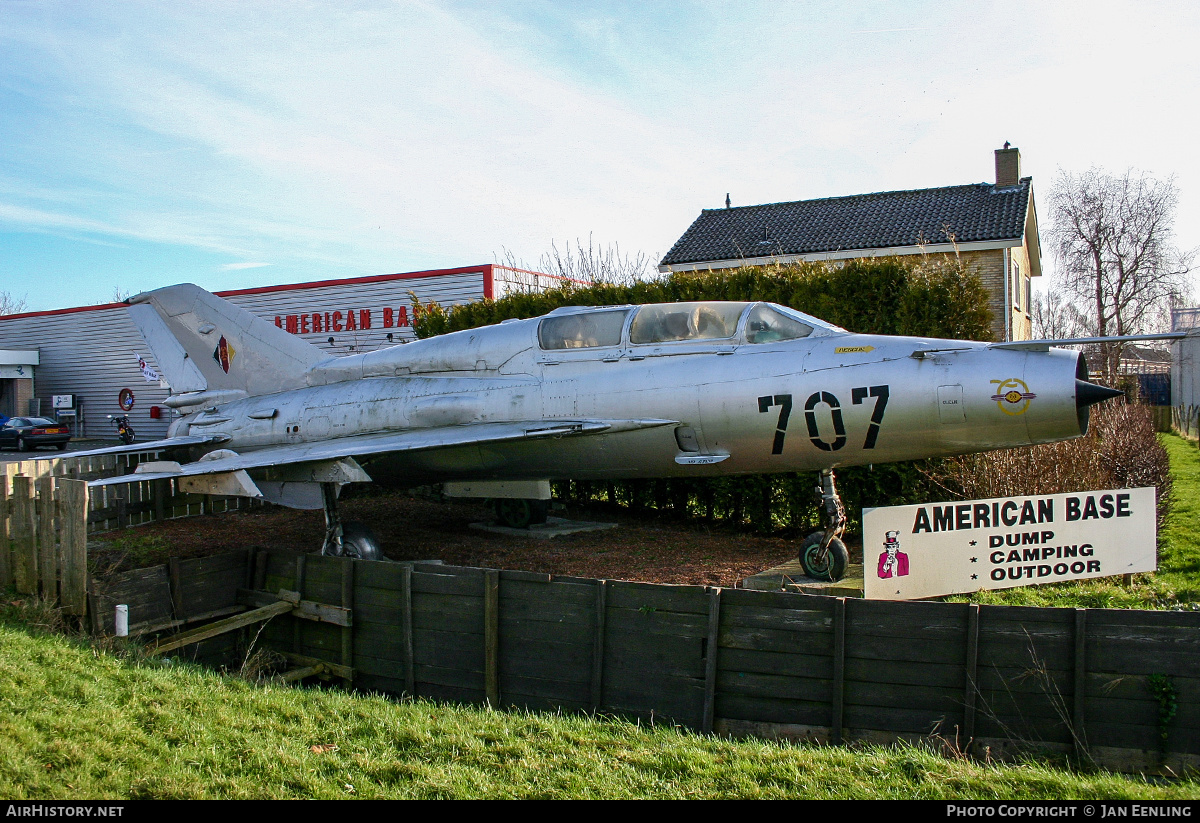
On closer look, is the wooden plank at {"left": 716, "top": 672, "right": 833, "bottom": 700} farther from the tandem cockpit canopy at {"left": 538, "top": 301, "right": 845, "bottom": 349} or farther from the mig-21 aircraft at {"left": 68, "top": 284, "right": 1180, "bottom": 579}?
the tandem cockpit canopy at {"left": 538, "top": 301, "right": 845, "bottom": 349}

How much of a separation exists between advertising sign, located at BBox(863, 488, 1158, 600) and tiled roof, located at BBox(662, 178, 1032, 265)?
19.5 metres

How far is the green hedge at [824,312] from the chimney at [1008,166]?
20.0m

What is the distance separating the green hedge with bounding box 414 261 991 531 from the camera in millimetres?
11109

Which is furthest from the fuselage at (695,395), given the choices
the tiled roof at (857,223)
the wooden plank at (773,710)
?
the tiled roof at (857,223)

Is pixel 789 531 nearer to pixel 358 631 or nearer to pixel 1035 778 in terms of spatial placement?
pixel 358 631

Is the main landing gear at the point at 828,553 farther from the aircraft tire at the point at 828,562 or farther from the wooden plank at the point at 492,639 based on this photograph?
the wooden plank at the point at 492,639

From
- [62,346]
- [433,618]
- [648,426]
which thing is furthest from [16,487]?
[62,346]

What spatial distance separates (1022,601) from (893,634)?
2.80m

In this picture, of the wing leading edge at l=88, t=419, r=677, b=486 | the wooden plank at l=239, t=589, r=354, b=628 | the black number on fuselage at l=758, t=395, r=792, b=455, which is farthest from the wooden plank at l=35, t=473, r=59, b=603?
the black number on fuselage at l=758, t=395, r=792, b=455

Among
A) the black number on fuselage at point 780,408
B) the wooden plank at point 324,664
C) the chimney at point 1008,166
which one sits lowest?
the wooden plank at point 324,664

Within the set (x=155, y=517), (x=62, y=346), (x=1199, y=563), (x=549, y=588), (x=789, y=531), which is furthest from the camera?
(x=62, y=346)

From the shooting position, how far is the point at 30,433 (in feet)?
108

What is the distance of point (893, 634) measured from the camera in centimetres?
636

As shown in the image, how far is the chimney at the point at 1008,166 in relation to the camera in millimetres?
28797
